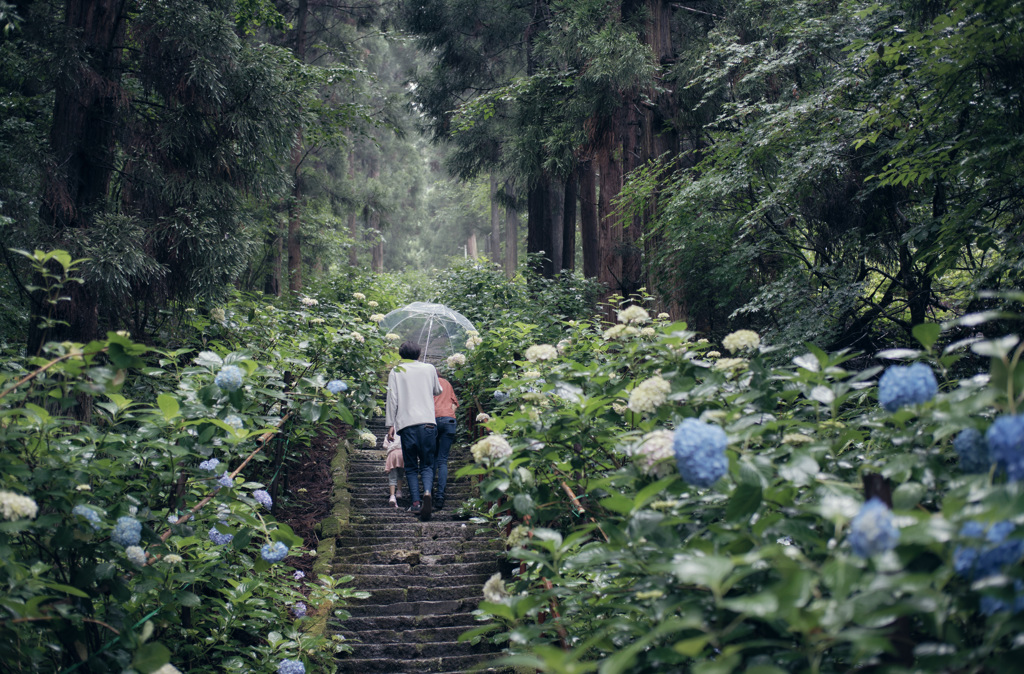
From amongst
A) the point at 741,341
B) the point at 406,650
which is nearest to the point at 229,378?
the point at 741,341

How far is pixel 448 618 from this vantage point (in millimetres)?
4055

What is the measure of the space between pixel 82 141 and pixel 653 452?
230 inches

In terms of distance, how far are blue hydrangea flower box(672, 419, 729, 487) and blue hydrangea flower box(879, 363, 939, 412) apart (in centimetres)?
34

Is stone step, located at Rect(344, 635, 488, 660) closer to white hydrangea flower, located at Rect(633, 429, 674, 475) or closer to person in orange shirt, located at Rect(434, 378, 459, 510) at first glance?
person in orange shirt, located at Rect(434, 378, 459, 510)

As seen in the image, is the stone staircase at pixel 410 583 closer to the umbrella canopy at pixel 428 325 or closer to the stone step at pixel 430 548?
the stone step at pixel 430 548

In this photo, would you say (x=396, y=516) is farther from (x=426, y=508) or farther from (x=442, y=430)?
(x=442, y=430)

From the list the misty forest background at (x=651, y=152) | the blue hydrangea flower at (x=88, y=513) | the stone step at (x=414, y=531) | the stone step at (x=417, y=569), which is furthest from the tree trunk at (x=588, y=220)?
the blue hydrangea flower at (x=88, y=513)

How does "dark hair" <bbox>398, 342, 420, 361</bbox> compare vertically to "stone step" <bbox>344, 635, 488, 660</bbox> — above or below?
above

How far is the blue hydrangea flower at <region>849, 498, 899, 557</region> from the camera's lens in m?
0.91

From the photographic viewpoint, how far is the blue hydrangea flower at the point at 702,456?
3.95ft

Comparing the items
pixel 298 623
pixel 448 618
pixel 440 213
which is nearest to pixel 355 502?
pixel 448 618

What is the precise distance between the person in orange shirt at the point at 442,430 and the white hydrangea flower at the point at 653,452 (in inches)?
165

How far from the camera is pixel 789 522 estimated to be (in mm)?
1206

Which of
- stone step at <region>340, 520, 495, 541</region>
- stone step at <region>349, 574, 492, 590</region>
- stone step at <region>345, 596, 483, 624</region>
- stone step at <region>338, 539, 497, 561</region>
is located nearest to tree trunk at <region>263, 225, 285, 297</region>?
stone step at <region>340, 520, 495, 541</region>
